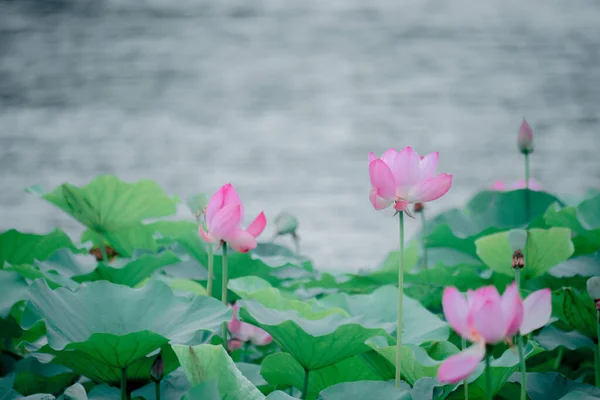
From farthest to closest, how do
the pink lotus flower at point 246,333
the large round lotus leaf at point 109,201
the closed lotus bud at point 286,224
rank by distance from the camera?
the closed lotus bud at point 286,224
the large round lotus leaf at point 109,201
the pink lotus flower at point 246,333

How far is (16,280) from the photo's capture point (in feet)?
2.04

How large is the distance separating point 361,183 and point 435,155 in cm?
312

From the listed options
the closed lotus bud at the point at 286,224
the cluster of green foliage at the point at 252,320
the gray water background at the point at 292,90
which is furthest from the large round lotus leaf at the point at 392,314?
the gray water background at the point at 292,90

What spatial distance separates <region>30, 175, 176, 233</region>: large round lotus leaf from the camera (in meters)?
0.79

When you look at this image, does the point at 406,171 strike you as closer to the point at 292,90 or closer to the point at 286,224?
the point at 286,224

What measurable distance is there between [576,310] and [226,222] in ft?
1.05

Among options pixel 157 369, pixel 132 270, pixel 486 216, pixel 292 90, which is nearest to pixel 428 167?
pixel 157 369

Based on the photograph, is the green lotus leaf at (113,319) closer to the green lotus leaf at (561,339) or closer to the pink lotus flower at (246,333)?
the pink lotus flower at (246,333)

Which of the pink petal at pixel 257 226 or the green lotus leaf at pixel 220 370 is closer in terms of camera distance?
the green lotus leaf at pixel 220 370

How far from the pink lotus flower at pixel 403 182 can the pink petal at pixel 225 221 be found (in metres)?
0.12

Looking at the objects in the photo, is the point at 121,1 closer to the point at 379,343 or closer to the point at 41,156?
the point at 41,156

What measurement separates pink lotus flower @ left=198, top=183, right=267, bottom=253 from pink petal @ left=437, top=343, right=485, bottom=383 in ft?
0.83

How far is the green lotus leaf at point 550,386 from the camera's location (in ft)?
1.70

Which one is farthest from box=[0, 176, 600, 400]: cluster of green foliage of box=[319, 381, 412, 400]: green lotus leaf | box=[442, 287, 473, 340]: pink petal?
box=[442, 287, 473, 340]: pink petal
